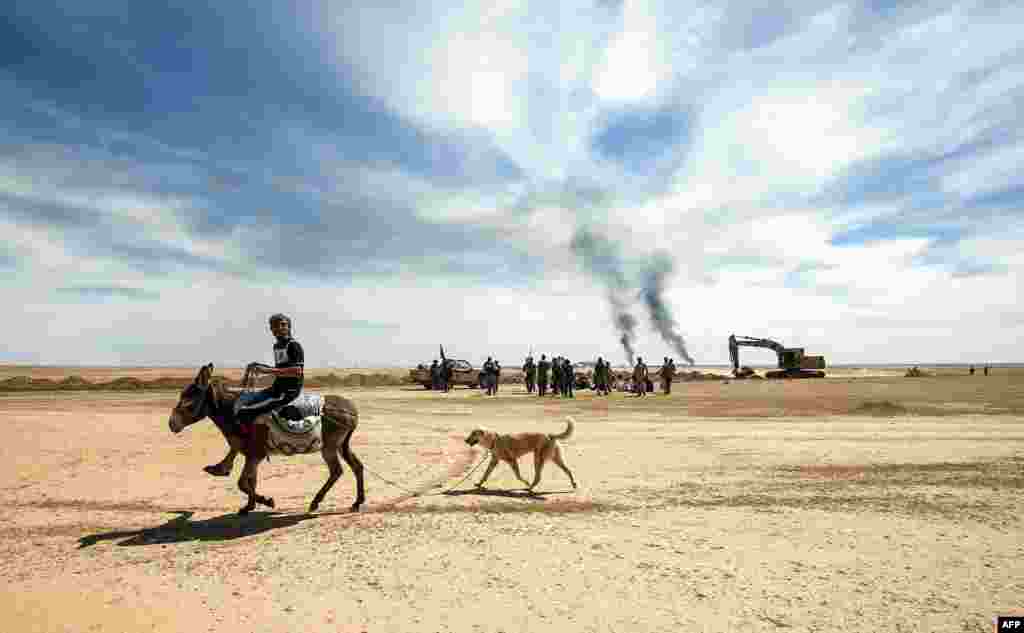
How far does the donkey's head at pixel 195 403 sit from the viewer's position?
861 cm

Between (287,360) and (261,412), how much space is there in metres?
0.78

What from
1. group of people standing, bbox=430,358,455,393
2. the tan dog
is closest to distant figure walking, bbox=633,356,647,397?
group of people standing, bbox=430,358,455,393

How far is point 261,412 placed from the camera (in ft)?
28.0

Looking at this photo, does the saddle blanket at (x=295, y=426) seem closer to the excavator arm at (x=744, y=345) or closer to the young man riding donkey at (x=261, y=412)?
the young man riding donkey at (x=261, y=412)

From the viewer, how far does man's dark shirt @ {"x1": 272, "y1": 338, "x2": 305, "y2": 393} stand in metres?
8.60

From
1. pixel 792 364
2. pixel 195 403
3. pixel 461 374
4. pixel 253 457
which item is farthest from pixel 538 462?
pixel 792 364

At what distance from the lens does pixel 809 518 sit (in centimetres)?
884

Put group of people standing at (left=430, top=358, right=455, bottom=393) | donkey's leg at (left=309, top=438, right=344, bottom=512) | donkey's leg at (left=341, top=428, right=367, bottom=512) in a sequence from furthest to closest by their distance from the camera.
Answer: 1. group of people standing at (left=430, top=358, right=455, bottom=393)
2. donkey's leg at (left=341, top=428, right=367, bottom=512)
3. donkey's leg at (left=309, top=438, right=344, bottom=512)

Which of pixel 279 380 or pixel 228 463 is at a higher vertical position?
pixel 279 380

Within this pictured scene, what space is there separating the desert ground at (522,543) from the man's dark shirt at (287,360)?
1868 millimetres

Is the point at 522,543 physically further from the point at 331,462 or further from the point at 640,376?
the point at 640,376

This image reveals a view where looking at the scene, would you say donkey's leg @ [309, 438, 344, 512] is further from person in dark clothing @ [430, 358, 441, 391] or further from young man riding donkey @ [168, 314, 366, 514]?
person in dark clothing @ [430, 358, 441, 391]

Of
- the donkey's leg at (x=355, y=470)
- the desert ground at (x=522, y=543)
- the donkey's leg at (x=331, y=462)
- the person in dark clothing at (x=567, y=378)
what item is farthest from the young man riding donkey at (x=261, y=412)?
the person in dark clothing at (x=567, y=378)

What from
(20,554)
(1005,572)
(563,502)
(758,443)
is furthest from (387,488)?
(758,443)
